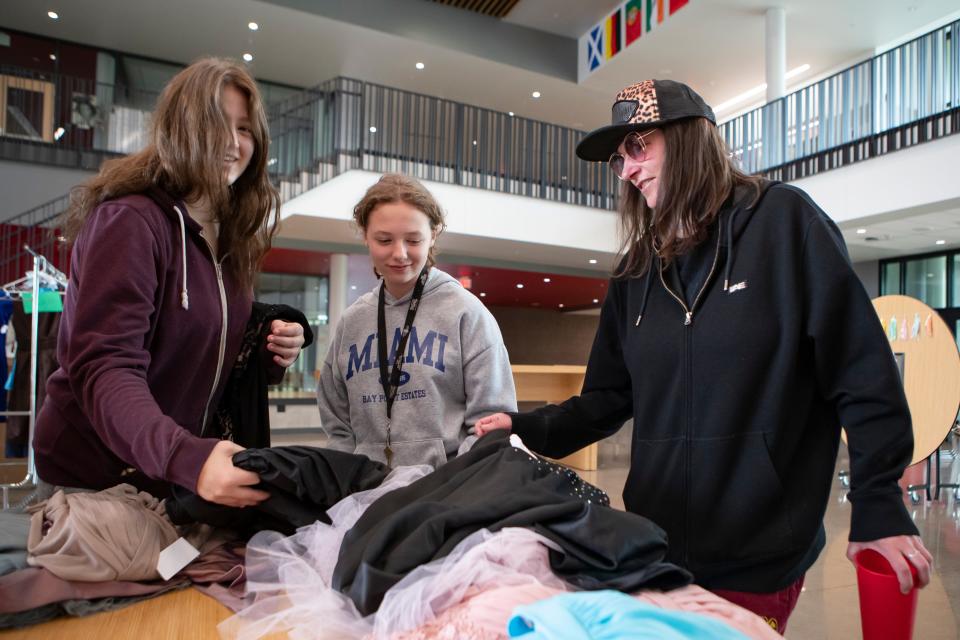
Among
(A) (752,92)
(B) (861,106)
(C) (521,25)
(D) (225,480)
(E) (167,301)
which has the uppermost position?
(C) (521,25)

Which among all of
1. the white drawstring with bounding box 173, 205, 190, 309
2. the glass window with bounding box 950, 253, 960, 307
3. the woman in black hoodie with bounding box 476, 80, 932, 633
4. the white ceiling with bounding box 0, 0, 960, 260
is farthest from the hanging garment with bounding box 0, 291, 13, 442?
the glass window with bounding box 950, 253, 960, 307

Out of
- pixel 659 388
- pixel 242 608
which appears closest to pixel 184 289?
pixel 242 608

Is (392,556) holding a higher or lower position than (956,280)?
lower

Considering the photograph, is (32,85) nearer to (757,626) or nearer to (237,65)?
(237,65)

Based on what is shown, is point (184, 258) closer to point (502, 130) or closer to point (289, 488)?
point (289, 488)

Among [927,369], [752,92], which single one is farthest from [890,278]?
[927,369]

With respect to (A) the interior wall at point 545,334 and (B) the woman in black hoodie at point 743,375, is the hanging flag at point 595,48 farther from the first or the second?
(B) the woman in black hoodie at point 743,375

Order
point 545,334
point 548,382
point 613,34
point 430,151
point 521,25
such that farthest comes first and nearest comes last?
point 545,334 < point 521,25 < point 613,34 < point 430,151 < point 548,382

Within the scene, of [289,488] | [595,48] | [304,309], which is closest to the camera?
[289,488]

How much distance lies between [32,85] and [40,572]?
41.8ft

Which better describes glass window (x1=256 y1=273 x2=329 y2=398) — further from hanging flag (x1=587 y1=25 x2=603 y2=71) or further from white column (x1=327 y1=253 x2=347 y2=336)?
hanging flag (x1=587 y1=25 x2=603 y2=71)

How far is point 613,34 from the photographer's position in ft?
38.3

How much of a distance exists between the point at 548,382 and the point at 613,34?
7041 mm

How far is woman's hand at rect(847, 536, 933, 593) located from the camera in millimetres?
1026
